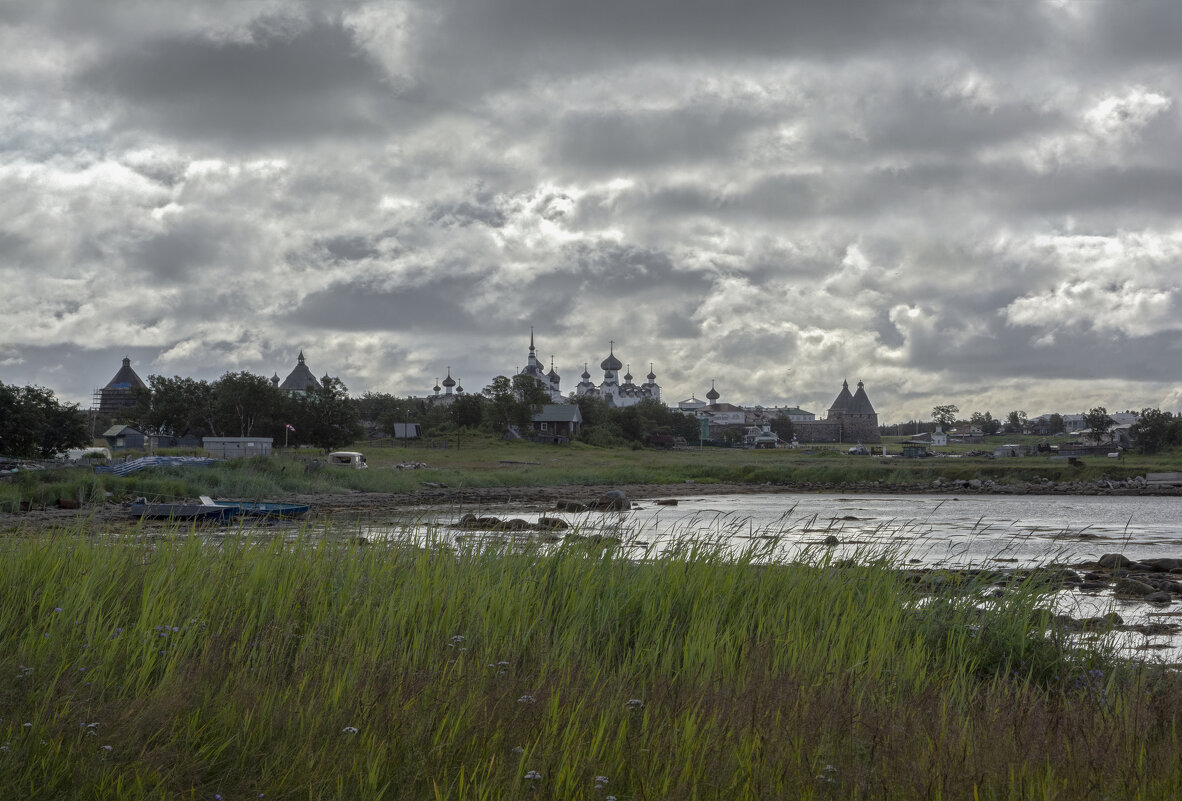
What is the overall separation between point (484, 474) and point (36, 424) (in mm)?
25092

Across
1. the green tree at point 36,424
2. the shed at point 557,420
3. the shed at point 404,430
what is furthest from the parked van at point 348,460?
the shed at point 557,420

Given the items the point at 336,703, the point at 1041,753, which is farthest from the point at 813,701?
the point at 336,703

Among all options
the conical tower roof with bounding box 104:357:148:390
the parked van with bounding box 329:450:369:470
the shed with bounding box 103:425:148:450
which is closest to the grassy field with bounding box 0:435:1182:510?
the parked van with bounding box 329:450:369:470

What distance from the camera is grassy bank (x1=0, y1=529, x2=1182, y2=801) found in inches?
169

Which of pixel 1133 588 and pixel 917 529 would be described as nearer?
pixel 1133 588

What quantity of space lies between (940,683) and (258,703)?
429 centimetres

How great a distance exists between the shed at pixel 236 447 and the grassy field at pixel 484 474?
76.7 inches

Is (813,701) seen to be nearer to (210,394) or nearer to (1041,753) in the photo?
(1041,753)

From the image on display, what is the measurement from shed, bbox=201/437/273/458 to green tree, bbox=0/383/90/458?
26.6ft

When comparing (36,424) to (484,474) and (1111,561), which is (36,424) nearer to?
(484,474)

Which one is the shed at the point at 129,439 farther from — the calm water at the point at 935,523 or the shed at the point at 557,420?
the calm water at the point at 935,523

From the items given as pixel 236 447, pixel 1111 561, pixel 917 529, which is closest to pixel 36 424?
pixel 236 447

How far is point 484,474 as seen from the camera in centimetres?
6075

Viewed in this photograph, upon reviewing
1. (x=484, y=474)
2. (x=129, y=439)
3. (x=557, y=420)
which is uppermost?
(x=557, y=420)
